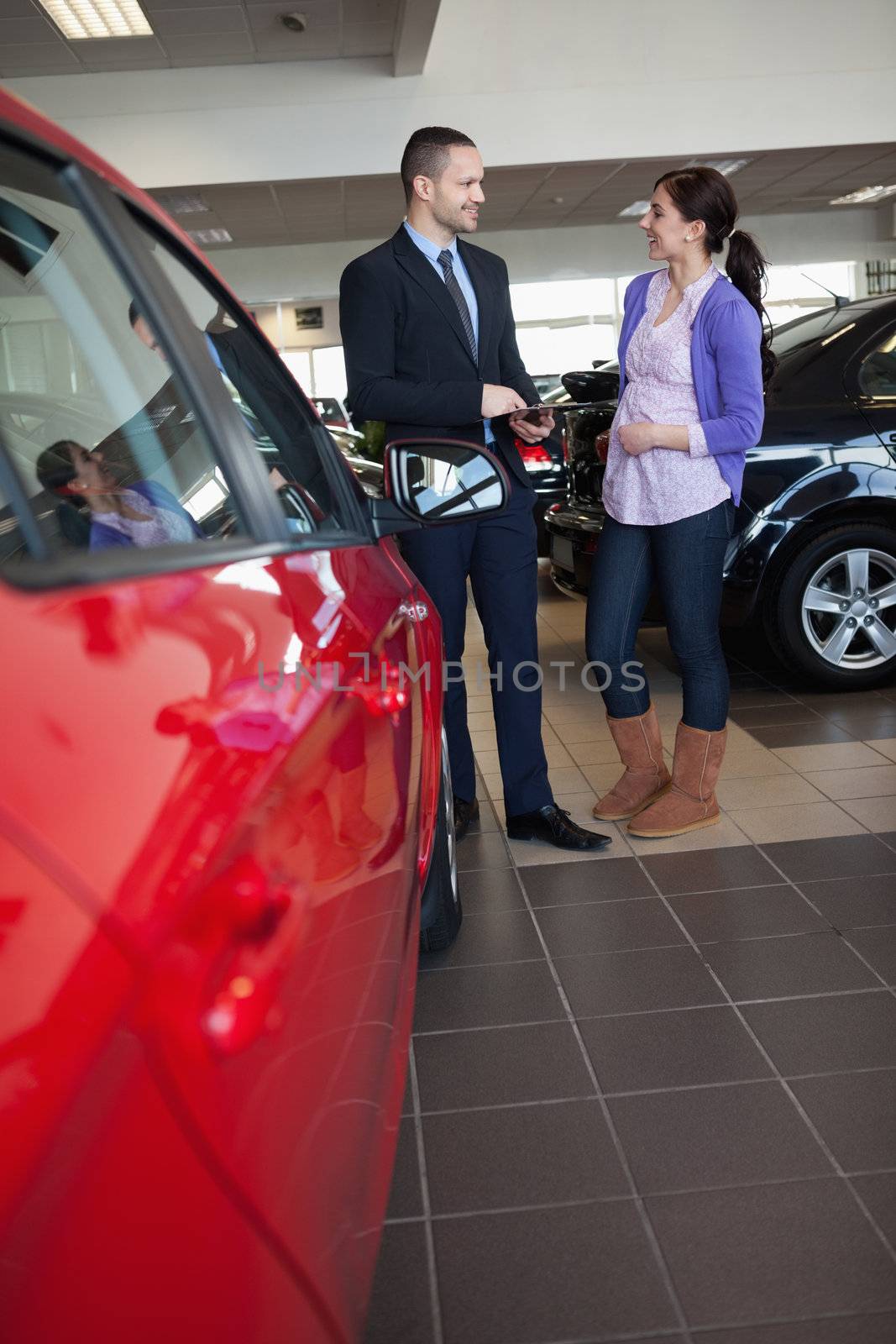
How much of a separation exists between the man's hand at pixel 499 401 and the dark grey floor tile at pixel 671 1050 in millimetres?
1469

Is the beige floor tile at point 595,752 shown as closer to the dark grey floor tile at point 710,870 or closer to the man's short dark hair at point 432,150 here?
the dark grey floor tile at point 710,870

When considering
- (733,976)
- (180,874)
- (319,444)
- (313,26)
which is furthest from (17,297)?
(313,26)

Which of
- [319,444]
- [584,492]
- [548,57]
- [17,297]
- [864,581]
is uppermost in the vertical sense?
[548,57]

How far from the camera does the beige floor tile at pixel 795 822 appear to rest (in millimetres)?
3332

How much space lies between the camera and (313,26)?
998 centimetres

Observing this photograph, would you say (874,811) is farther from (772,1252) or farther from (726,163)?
(726,163)

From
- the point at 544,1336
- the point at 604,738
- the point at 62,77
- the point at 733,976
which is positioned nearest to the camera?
the point at 544,1336

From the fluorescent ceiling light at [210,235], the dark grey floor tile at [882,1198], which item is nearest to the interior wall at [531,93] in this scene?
the fluorescent ceiling light at [210,235]

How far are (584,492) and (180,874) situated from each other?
14.8ft

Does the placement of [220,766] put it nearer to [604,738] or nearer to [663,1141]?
[663,1141]

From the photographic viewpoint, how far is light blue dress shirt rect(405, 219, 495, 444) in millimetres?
3100

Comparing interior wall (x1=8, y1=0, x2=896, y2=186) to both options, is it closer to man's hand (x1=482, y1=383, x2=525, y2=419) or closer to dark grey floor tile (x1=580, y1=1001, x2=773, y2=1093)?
man's hand (x1=482, y1=383, x2=525, y2=419)

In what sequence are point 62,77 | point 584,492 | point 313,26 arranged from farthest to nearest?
point 62,77, point 313,26, point 584,492

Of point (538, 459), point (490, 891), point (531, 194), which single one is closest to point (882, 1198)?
point (490, 891)
